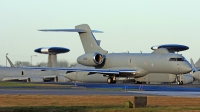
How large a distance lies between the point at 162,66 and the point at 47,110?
157 feet

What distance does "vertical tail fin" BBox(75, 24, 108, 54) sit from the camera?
84.6 m

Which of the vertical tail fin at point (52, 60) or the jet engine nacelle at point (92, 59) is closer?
the jet engine nacelle at point (92, 59)

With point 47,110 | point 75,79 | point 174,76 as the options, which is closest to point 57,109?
point 47,110

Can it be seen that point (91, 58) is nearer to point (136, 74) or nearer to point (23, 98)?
point (136, 74)

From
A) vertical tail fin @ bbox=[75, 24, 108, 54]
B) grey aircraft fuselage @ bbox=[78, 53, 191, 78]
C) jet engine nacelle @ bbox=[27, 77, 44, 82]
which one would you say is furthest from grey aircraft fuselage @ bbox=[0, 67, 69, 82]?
grey aircraft fuselage @ bbox=[78, 53, 191, 78]

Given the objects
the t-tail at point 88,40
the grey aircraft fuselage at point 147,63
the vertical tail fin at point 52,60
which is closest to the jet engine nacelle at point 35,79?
the vertical tail fin at point 52,60

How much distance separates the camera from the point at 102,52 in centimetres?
8494

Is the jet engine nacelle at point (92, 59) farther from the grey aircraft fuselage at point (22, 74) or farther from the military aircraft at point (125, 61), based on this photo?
the grey aircraft fuselage at point (22, 74)

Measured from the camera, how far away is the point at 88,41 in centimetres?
8494

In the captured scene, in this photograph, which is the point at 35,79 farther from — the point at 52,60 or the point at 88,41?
the point at 88,41

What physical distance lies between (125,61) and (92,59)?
475 cm

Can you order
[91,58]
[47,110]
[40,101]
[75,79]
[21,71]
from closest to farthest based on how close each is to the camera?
1. [47,110]
2. [40,101]
3. [91,58]
4. [75,79]
5. [21,71]

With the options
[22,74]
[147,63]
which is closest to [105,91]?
[147,63]

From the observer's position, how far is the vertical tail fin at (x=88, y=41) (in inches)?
3332
